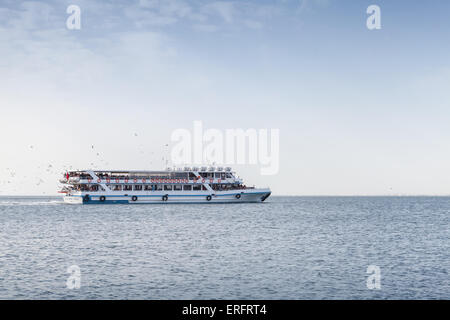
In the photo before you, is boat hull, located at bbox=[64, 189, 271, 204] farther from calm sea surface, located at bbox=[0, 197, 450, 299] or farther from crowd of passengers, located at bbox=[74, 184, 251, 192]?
calm sea surface, located at bbox=[0, 197, 450, 299]

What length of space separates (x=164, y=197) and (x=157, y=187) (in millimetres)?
3103

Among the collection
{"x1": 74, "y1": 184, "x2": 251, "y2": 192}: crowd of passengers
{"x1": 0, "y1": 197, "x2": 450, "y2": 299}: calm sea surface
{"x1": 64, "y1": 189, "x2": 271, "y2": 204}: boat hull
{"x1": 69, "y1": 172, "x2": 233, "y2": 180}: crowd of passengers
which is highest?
{"x1": 69, "y1": 172, "x2": 233, "y2": 180}: crowd of passengers


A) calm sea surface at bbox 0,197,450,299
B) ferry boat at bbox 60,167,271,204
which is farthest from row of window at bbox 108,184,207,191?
calm sea surface at bbox 0,197,450,299

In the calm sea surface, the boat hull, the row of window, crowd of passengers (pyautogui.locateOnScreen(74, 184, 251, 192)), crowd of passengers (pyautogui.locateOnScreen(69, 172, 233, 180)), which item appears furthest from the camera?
the row of window

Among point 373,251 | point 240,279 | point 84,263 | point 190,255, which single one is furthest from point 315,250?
point 84,263

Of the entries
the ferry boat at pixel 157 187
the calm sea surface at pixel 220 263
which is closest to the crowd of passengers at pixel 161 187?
the ferry boat at pixel 157 187

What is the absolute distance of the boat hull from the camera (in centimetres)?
10025

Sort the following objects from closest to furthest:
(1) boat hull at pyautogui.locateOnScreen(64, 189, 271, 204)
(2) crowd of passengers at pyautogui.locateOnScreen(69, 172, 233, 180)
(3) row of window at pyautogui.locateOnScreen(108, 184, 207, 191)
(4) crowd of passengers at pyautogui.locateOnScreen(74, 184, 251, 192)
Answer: (1) boat hull at pyautogui.locateOnScreen(64, 189, 271, 204) < (2) crowd of passengers at pyautogui.locateOnScreen(69, 172, 233, 180) < (4) crowd of passengers at pyautogui.locateOnScreen(74, 184, 251, 192) < (3) row of window at pyautogui.locateOnScreen(108, 184, 207, 191)

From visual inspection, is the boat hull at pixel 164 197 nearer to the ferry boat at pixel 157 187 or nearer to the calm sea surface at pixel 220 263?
the ferry boat at pixel 157 187

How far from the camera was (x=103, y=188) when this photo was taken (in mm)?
101000

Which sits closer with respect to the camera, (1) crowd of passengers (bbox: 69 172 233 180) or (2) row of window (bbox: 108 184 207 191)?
(1) crowd of passengers (bbox: 69 172 233 180)

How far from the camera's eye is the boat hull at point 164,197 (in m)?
100

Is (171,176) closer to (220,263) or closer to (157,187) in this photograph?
(157,187)
